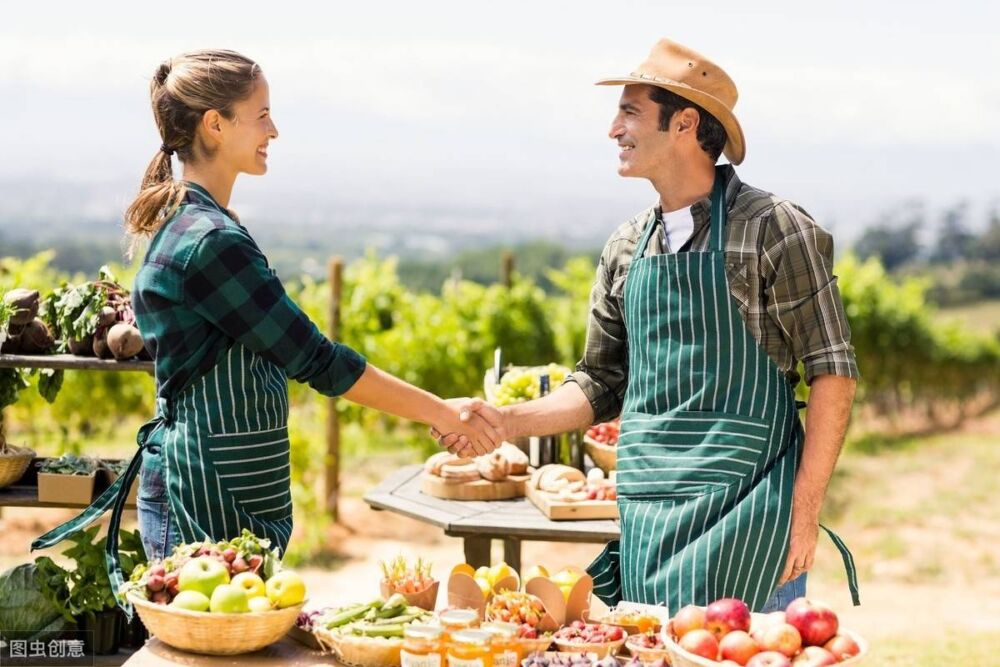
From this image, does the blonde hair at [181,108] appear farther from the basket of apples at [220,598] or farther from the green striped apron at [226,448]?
the basket of apples at [220,598]

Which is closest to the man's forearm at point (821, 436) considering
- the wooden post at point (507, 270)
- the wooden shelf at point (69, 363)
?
the wooden shelf at point (69, 363)

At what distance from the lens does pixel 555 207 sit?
89125 mm

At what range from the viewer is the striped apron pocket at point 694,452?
2.83 m

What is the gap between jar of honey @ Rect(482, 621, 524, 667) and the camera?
242cm

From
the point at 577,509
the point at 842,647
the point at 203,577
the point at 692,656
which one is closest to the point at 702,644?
the point at 692,656

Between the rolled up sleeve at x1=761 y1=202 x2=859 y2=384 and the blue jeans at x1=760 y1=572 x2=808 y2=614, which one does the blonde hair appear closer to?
the rolled up sleeve at x1=761 y1=202 x2=859 y2=384

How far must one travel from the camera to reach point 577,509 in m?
3.97

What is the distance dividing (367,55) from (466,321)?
144 meters

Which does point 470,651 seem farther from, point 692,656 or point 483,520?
point 483,520

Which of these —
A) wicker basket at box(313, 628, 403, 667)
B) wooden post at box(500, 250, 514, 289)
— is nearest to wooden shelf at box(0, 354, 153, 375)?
wicker basket at box(313, 628, 403, 667)

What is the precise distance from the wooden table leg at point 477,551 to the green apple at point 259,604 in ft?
5.50

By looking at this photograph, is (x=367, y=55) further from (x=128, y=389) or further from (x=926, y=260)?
(x=128, y=389)

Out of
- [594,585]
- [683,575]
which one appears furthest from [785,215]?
[594,585]

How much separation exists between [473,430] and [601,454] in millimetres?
1217
